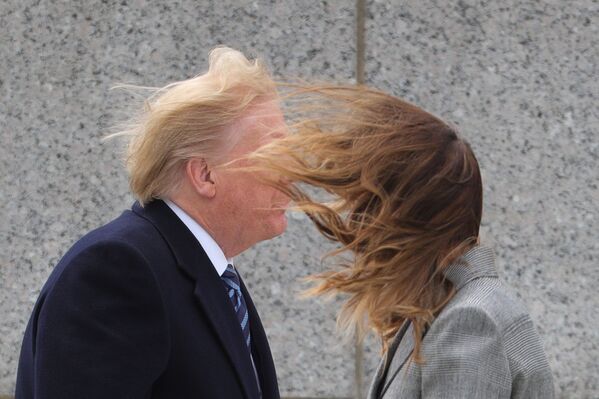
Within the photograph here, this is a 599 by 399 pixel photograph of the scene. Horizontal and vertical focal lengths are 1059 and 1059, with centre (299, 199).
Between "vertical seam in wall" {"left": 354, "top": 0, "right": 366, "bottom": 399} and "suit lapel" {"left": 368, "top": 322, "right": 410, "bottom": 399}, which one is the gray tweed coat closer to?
"suit lapel" {"left": 368, "top": 322, "right": 410, "bottom": 399}

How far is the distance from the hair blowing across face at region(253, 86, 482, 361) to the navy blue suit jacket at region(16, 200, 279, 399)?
341mm

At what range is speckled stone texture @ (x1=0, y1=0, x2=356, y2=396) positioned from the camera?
3.71 m

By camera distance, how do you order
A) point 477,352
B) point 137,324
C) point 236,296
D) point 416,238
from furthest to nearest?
point 236,296
point 137,324
point 416,238
point 477,352

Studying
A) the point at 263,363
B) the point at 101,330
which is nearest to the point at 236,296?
the point at 263,363

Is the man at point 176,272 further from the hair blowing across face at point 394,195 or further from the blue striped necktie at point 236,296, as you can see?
the hair blowing across face at point 394,195

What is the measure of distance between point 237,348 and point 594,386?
1.92m

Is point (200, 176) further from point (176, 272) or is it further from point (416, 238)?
point (416, 238)

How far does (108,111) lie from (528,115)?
4.84ft

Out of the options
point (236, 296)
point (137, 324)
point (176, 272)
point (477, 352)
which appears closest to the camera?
point (477, 352)

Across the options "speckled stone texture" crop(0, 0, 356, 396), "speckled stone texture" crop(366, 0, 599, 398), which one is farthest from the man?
"speckled stone texture" crop(366, 0, 599, 398)

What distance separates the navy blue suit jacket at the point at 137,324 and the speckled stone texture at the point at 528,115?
5.46 ft

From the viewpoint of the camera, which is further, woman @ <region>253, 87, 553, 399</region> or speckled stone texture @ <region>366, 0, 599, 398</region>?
speckled stone texture @ <region>366, 0, 599, 398</region>

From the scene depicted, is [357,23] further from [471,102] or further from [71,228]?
[71,228]

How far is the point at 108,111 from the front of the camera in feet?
12.3
